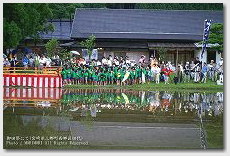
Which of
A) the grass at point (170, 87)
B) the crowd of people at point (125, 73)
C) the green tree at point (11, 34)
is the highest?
the green tree at point (11, 34)

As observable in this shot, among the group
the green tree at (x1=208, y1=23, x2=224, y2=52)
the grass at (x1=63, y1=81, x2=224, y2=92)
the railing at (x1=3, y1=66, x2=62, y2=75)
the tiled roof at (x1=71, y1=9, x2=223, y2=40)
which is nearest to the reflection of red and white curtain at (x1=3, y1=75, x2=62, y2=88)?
the railing at (x1=3, y1=66, x2=62, y2=75)

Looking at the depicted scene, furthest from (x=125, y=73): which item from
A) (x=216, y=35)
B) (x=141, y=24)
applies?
(x=141, y=24)

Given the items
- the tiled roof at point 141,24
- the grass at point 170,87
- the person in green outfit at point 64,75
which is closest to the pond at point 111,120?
the grass at point 170,87

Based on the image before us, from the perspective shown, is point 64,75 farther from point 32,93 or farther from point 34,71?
point 32,93

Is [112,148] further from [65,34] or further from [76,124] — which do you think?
[65,34]

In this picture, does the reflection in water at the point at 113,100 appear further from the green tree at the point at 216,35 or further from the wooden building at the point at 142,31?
the wooden building at the point at 142,31

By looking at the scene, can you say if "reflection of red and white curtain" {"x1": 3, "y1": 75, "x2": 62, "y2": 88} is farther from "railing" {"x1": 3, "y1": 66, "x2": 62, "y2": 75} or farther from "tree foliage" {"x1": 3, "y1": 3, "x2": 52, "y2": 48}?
"tree foliage" {"x1": 3, "y1": 3, "x2": 52, "y2": 48}

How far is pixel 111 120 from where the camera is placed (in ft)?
46.6

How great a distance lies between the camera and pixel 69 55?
30844mm

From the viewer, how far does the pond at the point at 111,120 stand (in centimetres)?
1130

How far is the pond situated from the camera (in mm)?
11305

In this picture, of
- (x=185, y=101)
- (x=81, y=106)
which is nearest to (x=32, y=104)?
(x=81, y=106)

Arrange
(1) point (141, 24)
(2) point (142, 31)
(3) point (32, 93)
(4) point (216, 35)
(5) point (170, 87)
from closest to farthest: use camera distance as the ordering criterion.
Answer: (3) point (32, 93) < (5) point (170, 87) < (4) point (216, 35) < (2) point (142, 31) < (1) point (141, 24)

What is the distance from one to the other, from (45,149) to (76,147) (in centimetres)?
72
